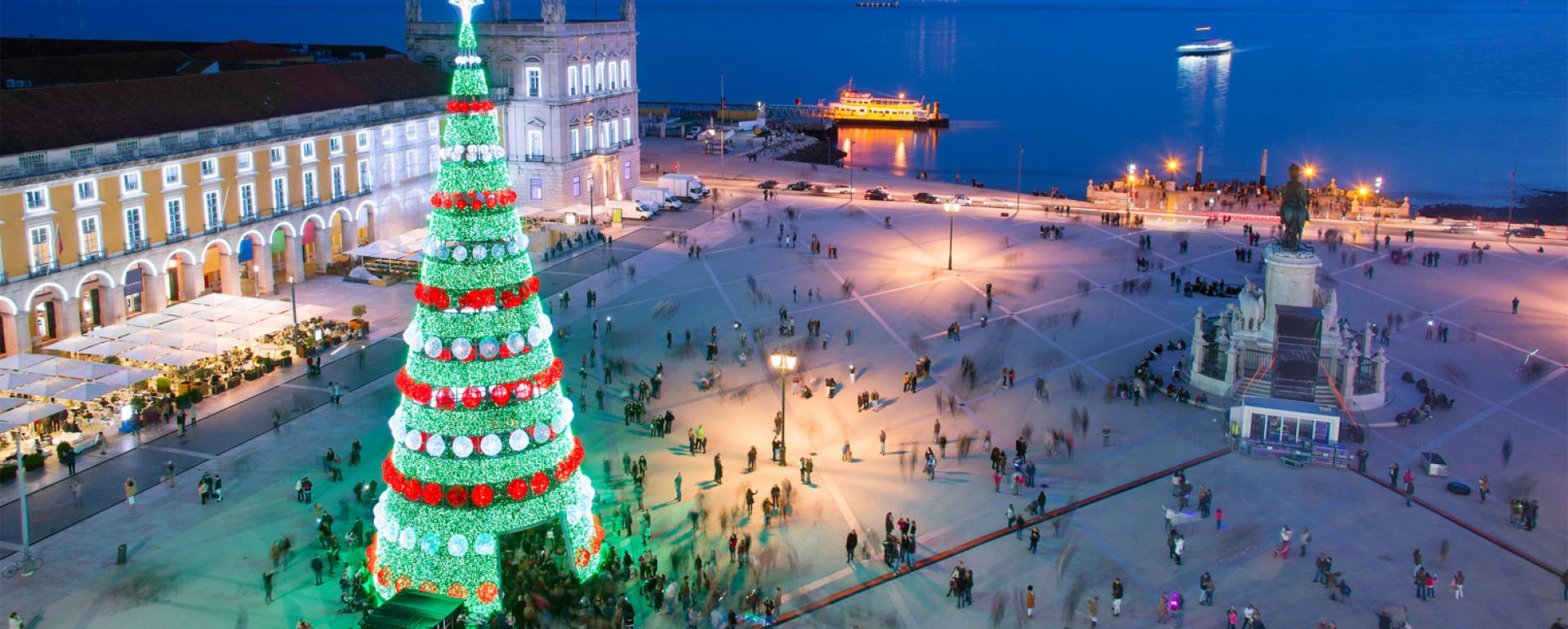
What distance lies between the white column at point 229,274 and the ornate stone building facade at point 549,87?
20132 mm

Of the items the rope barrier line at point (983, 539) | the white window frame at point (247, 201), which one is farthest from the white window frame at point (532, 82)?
the rope barrier line at point (983, 539)

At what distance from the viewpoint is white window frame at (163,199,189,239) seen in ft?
151

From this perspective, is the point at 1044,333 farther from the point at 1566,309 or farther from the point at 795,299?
the point at 1566,309

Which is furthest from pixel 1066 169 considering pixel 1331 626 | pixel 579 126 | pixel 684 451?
pixel 1331 626

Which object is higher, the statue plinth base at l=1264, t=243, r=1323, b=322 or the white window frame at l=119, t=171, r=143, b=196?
the white window frame at l=119, t=171, r=143, b=196

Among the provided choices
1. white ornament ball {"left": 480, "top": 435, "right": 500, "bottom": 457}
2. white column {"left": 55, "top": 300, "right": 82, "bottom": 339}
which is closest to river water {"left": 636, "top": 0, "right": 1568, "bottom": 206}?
white column {"left": 55, "top": 300, "right": 82, "bottom": 339}

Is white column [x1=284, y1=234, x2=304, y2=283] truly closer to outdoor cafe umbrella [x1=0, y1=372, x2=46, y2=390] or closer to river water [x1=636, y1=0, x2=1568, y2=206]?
outdoor cafe umbrella [x1=0, y1=372, x2=46, y2=390]

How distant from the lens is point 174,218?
46344 mm

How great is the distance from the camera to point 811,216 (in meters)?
74.6

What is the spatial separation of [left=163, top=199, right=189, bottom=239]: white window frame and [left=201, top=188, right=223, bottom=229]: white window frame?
998 mm

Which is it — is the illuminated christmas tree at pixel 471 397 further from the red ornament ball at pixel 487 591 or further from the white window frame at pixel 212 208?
the white window frame at pixel 212 208

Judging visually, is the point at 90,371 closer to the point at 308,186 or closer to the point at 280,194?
the point at 280,194

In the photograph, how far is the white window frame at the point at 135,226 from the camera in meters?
44.3

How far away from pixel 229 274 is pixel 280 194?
4045mm
